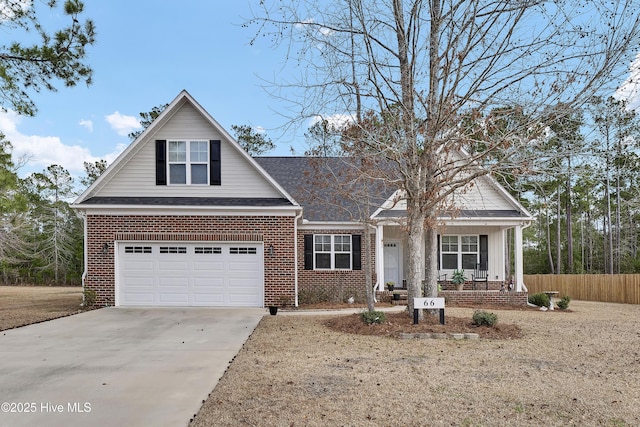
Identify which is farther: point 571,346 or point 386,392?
point 571,346

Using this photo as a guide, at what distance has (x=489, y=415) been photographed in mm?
5121

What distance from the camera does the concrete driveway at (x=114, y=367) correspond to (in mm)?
5234

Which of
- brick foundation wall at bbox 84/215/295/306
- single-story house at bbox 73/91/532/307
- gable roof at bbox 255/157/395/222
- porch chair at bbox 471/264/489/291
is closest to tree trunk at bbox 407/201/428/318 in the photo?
single-story house at bbox 73/91/532/307

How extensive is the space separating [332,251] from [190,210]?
18.3 ft

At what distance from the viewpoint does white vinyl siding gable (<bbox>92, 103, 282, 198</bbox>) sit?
15.2 m

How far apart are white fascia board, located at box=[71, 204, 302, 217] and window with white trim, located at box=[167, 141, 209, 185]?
1048 millimetres

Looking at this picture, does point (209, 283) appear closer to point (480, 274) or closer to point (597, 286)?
point (480, 274)

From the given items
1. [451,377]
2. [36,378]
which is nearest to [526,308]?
[451,377]

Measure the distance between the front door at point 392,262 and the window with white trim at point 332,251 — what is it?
2651mm

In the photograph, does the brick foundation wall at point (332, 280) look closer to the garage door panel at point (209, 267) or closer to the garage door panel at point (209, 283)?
the garage door panel at point (209, 283)

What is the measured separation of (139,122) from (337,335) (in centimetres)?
3119

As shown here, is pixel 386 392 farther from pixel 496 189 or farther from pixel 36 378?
pixel 496 189

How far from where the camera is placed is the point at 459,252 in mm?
19375

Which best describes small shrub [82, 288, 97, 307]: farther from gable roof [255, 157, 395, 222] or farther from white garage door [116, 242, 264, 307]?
gable roof [255, 157, 395, 222]
